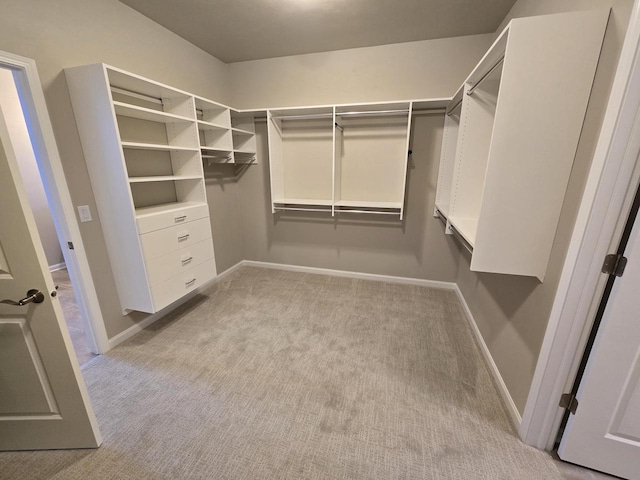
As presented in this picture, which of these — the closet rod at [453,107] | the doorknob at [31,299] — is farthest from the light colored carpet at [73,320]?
the closet rod at [453,107]

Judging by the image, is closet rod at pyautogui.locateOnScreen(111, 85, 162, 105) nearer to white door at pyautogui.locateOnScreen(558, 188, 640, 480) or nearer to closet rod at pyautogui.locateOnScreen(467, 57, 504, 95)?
closet rod at pyautogui.locateOnScreen(467, 57, 504, 95)

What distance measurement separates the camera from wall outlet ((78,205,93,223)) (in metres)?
1.91

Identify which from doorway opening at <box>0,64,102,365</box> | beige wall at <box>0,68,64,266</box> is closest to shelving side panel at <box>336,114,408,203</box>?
doorway opening at <box>0,64,102,365</box>

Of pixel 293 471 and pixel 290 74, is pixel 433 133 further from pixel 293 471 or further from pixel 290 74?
pixel 293 471

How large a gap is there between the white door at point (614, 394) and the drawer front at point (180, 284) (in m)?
2.83

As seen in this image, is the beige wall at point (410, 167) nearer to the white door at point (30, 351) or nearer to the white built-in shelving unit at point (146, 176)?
the white built-in shelving unit at point (146, 176)

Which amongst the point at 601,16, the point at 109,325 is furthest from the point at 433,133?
the point at 109,325

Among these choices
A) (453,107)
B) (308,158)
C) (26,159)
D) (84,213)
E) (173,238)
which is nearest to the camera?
(84,213)

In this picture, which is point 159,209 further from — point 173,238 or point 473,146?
point 473,146

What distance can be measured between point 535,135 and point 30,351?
2.65 m

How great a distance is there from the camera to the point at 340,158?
10.4ft

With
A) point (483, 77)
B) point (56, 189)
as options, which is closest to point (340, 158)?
point (483, 77)

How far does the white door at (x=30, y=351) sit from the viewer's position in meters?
1.07

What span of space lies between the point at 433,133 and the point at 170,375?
3.39 metres
